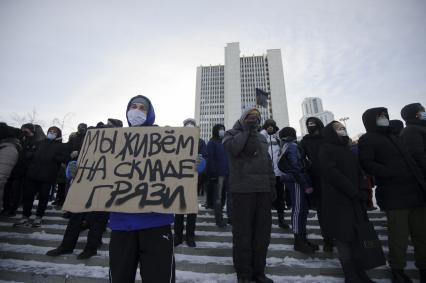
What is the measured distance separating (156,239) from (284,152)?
2.63 metres

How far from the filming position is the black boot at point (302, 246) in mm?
3209

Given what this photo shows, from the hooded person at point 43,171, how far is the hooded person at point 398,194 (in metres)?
5.35

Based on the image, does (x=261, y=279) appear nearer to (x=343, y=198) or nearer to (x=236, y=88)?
(x=343, y=198)

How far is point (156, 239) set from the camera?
150 centimetres

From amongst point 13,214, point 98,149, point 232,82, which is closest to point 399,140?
point 98,149

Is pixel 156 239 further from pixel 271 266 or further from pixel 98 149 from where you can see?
Answer: pixel 271 266

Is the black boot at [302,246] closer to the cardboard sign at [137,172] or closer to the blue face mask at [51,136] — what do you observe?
the cardboard sign at [137,172]

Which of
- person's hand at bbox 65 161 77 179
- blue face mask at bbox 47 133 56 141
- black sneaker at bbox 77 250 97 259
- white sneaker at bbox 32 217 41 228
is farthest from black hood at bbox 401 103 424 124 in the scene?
white sneaker at bbox 32 217 41 228

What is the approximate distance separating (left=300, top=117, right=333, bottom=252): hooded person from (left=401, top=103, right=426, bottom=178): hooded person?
3.58ft

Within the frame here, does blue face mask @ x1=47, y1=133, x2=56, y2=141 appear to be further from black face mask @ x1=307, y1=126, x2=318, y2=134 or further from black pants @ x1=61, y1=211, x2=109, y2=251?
black face mask @ x1=307, y1=126, x2=318, y2=134

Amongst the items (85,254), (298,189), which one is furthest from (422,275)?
(85,254)

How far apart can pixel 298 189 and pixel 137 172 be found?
105 inches

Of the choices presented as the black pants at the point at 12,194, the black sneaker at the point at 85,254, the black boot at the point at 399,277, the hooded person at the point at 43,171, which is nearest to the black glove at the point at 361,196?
the black boot at the point at 399,277

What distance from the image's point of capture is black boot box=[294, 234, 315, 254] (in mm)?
3209
